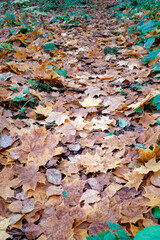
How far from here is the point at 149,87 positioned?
2.32 meters

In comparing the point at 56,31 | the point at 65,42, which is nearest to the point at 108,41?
the point at 65,42

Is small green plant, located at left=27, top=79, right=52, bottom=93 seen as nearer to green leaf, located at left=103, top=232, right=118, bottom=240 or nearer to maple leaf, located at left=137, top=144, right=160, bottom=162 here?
maple leaf, located at left=137, top=144, right=160, bottom=162

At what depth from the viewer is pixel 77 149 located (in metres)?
1.65

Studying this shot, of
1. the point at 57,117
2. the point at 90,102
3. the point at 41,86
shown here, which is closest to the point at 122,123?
the point at 90,102

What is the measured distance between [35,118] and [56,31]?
4132 millimetres

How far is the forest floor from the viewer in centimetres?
110

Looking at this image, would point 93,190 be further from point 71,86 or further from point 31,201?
point 71,86

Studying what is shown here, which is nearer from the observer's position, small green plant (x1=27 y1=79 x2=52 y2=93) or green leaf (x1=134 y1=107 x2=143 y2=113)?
green leaf (x1=134 y1=107 x2=143 y2=113)

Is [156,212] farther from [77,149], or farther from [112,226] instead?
[77,149]

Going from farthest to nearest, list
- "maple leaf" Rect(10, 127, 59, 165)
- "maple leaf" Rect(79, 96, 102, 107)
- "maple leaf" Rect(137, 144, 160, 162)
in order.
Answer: "maple leaf" Rect(79, 96, 102, 107), "maple leaf" Rect(10, 127, 59, 165), "maple leaf" Rect(137, 144, 160, 162)

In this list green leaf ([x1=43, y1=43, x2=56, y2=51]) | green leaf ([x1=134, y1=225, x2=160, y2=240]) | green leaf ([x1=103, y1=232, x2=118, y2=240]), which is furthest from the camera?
green leaf ([x1=43, y1=43, x2=56, y2=51])

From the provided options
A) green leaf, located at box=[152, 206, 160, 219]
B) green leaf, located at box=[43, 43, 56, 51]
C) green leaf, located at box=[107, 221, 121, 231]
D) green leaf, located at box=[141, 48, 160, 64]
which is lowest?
green leaf, located at box=[152, 206, 160, 219]

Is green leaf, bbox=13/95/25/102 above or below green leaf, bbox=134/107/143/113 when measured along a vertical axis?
above

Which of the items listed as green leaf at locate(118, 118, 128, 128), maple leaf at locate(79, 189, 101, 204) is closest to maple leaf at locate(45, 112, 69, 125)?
green leaf at locate(118, 118, 128, 128)
